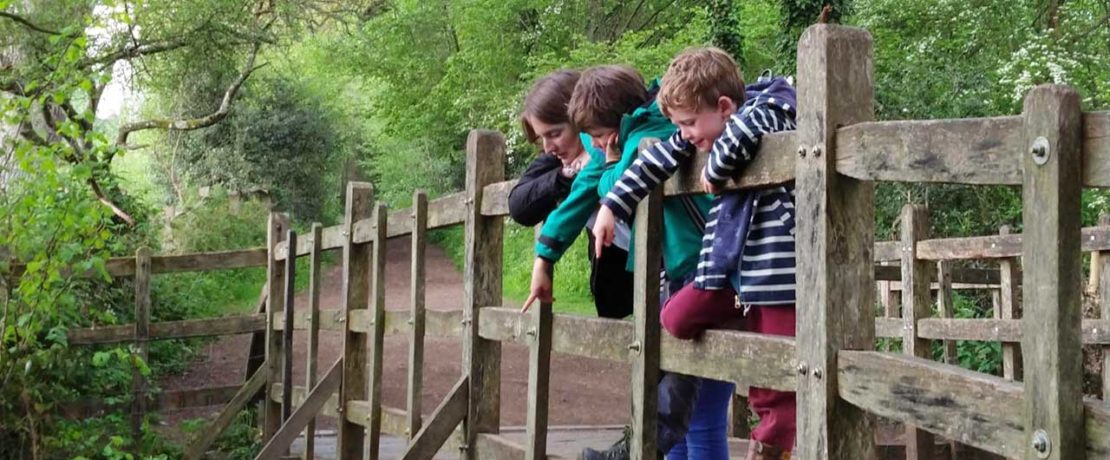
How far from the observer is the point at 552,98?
13.4ft

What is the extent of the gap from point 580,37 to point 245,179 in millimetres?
8190

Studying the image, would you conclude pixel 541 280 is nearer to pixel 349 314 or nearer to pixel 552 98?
pixel 552 98

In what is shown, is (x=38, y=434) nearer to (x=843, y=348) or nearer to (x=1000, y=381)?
(x=843, y=348)

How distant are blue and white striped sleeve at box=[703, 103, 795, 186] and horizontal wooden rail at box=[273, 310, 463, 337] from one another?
8.16 feet

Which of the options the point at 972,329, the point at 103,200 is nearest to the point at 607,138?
the point at 972,329

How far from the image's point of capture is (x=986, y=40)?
20.9 meters

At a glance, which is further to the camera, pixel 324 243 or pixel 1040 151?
pixel 324 243

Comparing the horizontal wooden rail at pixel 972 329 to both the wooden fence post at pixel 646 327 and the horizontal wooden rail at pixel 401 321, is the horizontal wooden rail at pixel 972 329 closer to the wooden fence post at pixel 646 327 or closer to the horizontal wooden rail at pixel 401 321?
the horizontal wooden rail at pixel 401 321

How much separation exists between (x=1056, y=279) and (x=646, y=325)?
5.89 ft

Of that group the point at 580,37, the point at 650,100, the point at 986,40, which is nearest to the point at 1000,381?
the point at 650,100

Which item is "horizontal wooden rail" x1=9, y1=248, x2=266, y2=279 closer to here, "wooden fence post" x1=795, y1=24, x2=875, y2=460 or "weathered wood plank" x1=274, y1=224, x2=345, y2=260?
"weathered wood plank" x1=274, y1=224, x2=345, y2=260

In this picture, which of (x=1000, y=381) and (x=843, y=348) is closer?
(x=1000, y=381)

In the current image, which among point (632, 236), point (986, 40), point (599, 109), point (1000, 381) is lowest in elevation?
point (1000, 381)

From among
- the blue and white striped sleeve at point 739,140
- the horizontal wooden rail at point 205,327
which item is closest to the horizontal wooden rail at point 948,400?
the blue and white striped sleeve at point 739,140
